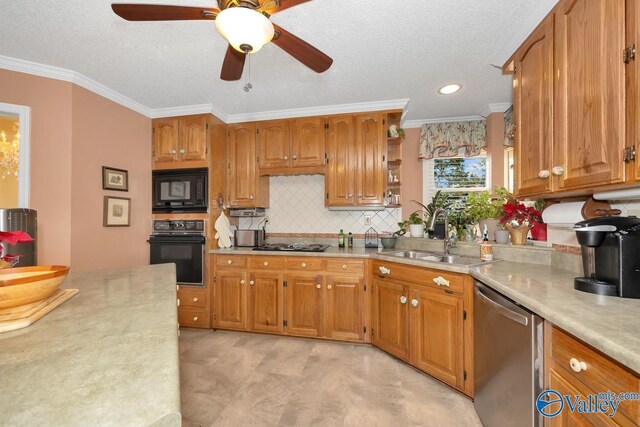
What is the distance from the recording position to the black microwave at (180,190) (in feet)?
9.87

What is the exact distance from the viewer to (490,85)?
250 centimetres

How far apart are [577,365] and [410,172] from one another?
2.70 meters

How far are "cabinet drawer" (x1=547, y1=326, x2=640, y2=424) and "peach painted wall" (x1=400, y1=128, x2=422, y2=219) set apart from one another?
2360mm

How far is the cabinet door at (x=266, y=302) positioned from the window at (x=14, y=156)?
2.00 meters

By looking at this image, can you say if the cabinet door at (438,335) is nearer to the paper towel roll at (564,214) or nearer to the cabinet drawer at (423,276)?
the cabinet drawer at (423,276)

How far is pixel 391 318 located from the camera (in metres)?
2.33

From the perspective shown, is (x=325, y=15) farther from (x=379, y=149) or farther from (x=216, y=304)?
(x=216, y=304)

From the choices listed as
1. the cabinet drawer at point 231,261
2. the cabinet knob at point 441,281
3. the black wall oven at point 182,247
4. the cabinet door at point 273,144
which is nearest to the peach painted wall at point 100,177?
the black wall oven at point 182,247

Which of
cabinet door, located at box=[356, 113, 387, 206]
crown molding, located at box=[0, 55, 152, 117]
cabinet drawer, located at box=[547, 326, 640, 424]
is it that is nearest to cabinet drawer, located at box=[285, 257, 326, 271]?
cabinet door, located at box=[356, 113, 387, 206]

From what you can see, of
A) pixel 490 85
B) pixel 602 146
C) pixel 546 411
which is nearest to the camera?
pixel 546 411

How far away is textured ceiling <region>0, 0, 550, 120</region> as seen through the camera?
1.66m

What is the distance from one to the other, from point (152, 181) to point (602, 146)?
145 inches

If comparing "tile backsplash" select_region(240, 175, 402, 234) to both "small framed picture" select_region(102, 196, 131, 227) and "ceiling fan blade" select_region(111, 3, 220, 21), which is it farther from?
"ceiling fan blade" select_region(111, 3, 220, 21)

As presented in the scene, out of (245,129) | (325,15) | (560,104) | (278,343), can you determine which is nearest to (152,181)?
(245,129)
